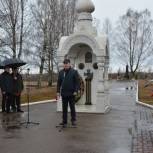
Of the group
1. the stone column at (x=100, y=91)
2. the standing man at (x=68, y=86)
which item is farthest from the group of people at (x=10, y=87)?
the standing man at (x=68, y=86)

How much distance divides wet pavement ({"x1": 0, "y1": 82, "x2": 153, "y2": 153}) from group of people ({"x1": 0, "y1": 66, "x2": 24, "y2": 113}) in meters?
0.82

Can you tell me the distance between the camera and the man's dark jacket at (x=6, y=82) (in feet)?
57.6

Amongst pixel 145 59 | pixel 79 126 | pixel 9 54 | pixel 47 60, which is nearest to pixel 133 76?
pixel 145 59

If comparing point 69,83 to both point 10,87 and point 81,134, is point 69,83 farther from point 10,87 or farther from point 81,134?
point 10,87

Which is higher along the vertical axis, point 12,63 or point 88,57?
point 88,57

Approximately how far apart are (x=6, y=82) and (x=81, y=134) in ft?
18.8

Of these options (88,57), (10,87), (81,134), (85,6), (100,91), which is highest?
(85,6)

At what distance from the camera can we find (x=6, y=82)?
57.9 feet

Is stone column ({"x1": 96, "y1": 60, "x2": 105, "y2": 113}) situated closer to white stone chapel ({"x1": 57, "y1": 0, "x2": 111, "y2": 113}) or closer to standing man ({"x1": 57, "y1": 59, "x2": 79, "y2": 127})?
white stone chapel ({"x1": 57, "y1": 0, "x2": 111, "y2": 113})

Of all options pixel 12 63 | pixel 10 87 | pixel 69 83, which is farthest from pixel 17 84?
pixel 69 83

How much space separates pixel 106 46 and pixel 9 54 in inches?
926

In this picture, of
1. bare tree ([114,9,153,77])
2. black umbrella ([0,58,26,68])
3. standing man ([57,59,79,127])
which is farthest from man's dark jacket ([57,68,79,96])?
bare tree ([114,9,153,77])

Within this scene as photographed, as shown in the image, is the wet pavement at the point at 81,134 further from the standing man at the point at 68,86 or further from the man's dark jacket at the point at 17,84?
the man's dark jacket at the point at 17,84

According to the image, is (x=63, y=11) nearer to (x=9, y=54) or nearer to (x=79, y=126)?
(x=9, y=54)
